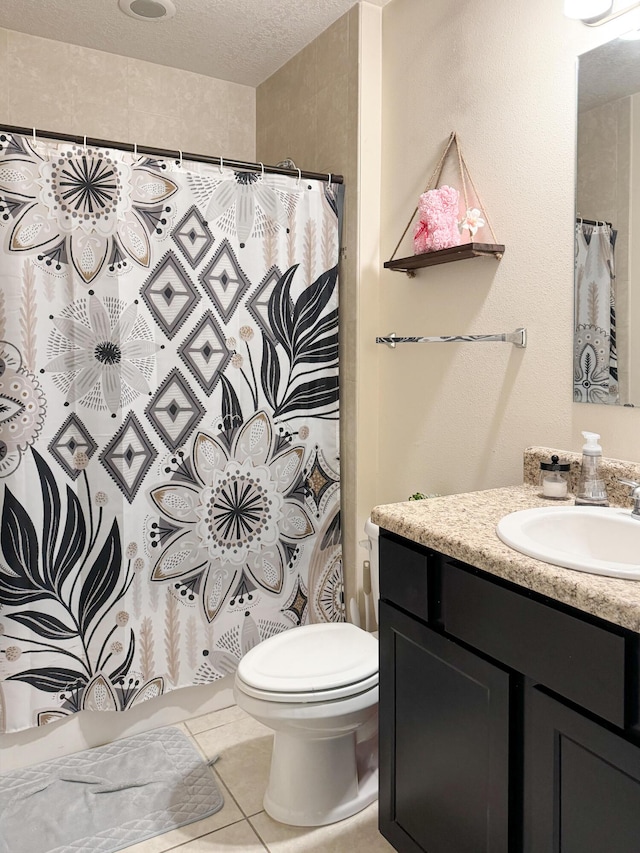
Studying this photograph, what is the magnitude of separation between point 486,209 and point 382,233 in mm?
521

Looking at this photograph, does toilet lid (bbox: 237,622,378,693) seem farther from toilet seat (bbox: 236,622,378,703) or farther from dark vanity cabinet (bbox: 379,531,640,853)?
dark vanity cabinet (bbox: 379,531,640,853)

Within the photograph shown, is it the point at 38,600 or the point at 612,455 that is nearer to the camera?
the point at 612,455

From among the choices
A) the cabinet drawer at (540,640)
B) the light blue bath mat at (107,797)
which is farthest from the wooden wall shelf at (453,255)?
the light blue bath mat at (107,797)

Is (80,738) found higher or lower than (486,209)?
lower

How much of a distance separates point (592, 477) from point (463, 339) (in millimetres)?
605

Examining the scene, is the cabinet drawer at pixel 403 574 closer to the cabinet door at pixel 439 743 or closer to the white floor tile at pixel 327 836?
the cabinet door at pixel 439 743

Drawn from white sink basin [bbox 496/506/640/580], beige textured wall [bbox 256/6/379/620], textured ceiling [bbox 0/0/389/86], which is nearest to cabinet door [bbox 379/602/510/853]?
white sink basin [bbox 496/506/640/580]

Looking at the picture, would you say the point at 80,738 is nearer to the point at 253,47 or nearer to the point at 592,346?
the point at 592,346

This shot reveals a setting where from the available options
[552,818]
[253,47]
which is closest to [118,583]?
[552,818]

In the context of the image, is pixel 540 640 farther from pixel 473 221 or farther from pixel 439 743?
pixel 473 221

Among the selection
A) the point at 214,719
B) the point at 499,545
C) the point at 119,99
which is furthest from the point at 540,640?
the point at 119,99

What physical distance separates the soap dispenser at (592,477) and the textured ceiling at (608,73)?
0.78m

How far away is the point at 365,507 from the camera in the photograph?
2.37 meters

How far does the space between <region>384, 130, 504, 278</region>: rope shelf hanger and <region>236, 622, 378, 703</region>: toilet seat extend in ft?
3.70
